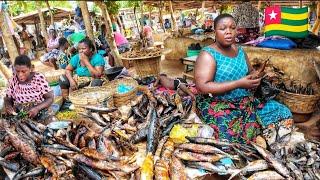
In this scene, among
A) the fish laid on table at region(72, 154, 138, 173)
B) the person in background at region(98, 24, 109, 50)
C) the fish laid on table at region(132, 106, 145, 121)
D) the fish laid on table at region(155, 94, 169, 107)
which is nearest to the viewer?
the fish laid on table at region(72, 154, 138, 173)

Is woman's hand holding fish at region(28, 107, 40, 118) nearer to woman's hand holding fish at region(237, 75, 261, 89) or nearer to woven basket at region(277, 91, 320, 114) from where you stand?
woman's hand holding fish at region(237, 75, 261, 89)

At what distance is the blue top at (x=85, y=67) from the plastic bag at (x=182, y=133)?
2.88 m

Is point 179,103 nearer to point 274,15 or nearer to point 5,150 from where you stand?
point 5,150

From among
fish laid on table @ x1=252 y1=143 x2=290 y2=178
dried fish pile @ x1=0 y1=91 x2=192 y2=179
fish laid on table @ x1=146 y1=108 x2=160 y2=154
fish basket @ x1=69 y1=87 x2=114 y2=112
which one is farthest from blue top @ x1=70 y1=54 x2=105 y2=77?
fish laid on table @ x1=252 y1=143 x2=290 y2=178

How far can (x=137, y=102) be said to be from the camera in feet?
12.4

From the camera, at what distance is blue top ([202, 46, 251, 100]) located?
3.12 meters

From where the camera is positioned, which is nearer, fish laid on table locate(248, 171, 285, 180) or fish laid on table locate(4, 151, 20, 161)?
fish laid on table locate(248, 171, 285, 180)

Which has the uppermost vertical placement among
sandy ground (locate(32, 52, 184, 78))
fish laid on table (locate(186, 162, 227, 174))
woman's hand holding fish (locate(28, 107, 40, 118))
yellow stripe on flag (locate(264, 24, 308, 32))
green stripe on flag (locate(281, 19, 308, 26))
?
green stripe on flag (locate(281, 19, 308, 26))

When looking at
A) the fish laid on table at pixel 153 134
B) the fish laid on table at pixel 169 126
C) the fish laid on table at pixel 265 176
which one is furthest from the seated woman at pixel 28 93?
the fish laid on table at pixel 265 176

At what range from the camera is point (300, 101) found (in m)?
4.63

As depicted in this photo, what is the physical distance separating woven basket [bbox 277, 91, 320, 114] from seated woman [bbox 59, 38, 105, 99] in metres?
3.08

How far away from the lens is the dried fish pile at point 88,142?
2.65m

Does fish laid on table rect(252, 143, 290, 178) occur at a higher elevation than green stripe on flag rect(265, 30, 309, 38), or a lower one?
lower

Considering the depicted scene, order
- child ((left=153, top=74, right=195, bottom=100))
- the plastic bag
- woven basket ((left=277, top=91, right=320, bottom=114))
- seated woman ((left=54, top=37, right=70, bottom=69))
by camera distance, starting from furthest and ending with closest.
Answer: seated woman ((left=54, top=37, right=70, bottom=69)) < woven basket ((left=277, top=91, right=320, bottom=114)) < child ((left=153, top=74, right=195, bottom=100)) < the plastic bag
